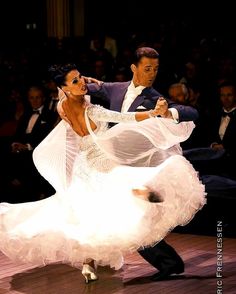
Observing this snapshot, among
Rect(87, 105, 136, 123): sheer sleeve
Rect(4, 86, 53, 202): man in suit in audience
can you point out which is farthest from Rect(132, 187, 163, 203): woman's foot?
Rect(4, 86, 53, 202): man in suit in audience

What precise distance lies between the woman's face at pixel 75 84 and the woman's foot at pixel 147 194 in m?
0.73

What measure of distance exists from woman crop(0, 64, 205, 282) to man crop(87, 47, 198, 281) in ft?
0.38

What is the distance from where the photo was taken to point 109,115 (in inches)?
180

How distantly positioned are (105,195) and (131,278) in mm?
690

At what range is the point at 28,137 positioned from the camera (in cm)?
789

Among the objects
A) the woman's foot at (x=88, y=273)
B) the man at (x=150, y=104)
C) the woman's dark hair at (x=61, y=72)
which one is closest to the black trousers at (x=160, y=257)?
the man at (x=150, y=104)

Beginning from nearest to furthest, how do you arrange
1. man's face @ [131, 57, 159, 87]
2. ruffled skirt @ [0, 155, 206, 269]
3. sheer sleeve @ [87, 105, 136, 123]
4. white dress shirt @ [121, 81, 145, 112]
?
ruffled skirt @ [0, 155, 206, 269] → sheer sleeve @ [87, 105, 136, 123] → man's face @ [131, 57, 159, 87] → white dress shirt @ [121, 81, 145, 112]

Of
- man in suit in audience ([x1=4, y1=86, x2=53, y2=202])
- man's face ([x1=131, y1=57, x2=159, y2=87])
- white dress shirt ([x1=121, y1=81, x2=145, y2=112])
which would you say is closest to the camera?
man's face ([x1=131, y1=57, x2=159, y2=87])

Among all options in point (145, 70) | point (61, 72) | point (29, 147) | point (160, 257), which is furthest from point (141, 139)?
point (29, 147)

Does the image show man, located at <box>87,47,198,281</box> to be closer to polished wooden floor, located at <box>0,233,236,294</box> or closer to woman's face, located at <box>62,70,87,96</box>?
polished wooden floor, located at <box>0,233,236,294</box>

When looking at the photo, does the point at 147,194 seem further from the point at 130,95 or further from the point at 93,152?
the point at 130,95

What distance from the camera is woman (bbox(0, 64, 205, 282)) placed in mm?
4480

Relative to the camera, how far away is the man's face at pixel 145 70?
477 cm

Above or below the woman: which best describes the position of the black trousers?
below
